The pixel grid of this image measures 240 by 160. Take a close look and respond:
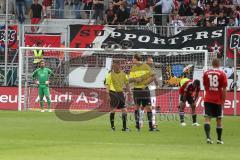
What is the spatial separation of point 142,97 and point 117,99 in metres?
0.80

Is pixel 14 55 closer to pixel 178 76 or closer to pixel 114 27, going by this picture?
pixel 114 27

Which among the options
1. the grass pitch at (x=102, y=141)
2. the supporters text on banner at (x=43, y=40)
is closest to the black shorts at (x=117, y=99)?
the grass pitch at (x=102, y=141)

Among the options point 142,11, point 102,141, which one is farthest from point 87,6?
point 102,141

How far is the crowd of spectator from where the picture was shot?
41.6m

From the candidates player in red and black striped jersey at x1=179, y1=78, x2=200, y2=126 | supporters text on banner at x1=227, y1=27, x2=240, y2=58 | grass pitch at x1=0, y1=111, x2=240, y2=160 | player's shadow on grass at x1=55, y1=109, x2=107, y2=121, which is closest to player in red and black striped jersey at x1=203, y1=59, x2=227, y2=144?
grass pitch at x1=0, y1=111, x2=240, y2=160

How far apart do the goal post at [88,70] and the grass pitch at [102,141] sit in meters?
3.62

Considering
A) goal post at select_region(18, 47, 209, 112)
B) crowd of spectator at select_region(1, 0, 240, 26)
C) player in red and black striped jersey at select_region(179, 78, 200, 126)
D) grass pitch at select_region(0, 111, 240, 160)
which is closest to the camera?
grass pitch at select_region(0, 111, 240, 160)

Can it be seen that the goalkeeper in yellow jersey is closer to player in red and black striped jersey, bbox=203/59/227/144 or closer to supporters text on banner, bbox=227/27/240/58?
player in red and black striped jersey, bbox=203/59/227/144

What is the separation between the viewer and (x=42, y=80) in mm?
34906

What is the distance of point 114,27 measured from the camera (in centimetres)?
3994

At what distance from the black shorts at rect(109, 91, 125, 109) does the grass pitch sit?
80cm

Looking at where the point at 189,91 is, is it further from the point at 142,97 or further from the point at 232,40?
the point at 232,40

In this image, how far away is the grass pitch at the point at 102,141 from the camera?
58.9 ft

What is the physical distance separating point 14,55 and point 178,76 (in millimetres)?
9553
